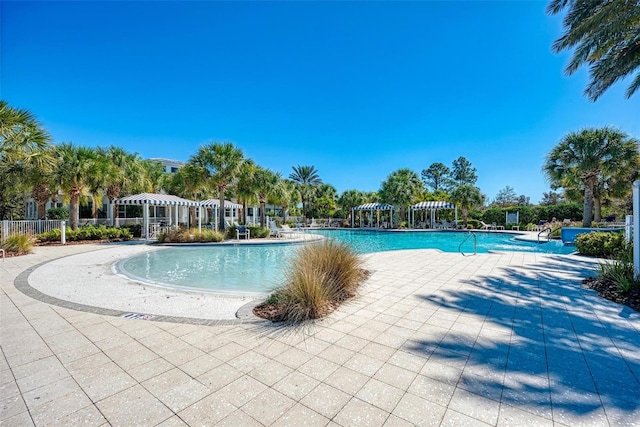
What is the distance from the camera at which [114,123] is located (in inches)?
794

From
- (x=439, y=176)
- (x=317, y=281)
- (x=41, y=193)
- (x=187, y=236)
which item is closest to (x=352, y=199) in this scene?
(x=187, y=236)

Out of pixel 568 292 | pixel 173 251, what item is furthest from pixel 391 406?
pixel 173 251

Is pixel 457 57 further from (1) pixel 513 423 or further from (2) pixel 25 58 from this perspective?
(2) pixel 25 58

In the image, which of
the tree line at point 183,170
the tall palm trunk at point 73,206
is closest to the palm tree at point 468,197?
the tree line at point 183,170

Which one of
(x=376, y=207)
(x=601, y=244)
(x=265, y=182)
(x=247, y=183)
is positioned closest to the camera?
(x=601, y=244)

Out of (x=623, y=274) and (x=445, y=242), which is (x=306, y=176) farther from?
(x=623, y=274)

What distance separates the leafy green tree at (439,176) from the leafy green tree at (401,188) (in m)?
26.4

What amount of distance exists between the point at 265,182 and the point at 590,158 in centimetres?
1874

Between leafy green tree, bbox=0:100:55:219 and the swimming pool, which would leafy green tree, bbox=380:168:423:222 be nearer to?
the swimming pool

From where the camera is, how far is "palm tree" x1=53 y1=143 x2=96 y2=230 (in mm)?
13934

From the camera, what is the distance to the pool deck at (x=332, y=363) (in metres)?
1.94

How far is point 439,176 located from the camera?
52281 millimetres

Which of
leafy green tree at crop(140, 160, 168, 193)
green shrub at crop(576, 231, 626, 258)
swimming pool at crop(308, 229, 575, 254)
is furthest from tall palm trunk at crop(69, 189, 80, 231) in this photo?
green shrub at crop(576, 231, 626, 258)

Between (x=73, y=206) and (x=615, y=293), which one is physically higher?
(x=73, y=206)
